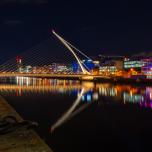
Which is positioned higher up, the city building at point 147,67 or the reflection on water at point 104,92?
the city building at point 147,67

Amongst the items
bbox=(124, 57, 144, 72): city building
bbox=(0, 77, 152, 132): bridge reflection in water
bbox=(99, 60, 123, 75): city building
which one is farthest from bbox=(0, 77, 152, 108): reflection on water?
bbox=(99, 60, 123, 75): city building

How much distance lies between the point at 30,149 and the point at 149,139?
15.4 feet

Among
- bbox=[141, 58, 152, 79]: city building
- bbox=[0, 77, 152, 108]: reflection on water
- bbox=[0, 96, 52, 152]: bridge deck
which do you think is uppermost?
bbox=[141, 58, 152, 79]: city building

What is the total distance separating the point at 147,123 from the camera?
1228cm

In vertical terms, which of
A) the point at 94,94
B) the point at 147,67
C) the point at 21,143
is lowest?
the point at 94,94

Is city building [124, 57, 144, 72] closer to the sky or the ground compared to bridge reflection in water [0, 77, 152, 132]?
closer to the sky

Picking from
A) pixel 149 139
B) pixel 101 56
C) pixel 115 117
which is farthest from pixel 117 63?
pixel 149 139

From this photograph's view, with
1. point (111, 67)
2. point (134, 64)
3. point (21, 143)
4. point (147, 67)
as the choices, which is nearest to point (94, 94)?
point (21, 143)

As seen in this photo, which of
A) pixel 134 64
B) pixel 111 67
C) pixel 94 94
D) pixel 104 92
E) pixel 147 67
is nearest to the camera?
pixel 94 94

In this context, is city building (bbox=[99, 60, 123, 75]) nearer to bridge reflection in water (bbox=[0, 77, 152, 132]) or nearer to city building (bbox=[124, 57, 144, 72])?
city building (bbox=[124, 57, 144, 72])

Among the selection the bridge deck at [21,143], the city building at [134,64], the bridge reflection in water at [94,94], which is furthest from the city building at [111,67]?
the bridge deck at [21,143]

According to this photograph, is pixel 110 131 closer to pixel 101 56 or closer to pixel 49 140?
pixel 49 140

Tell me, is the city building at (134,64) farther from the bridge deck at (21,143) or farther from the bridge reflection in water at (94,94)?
the bridge deck at (21,143)

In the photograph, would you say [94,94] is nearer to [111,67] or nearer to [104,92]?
[104,92]
